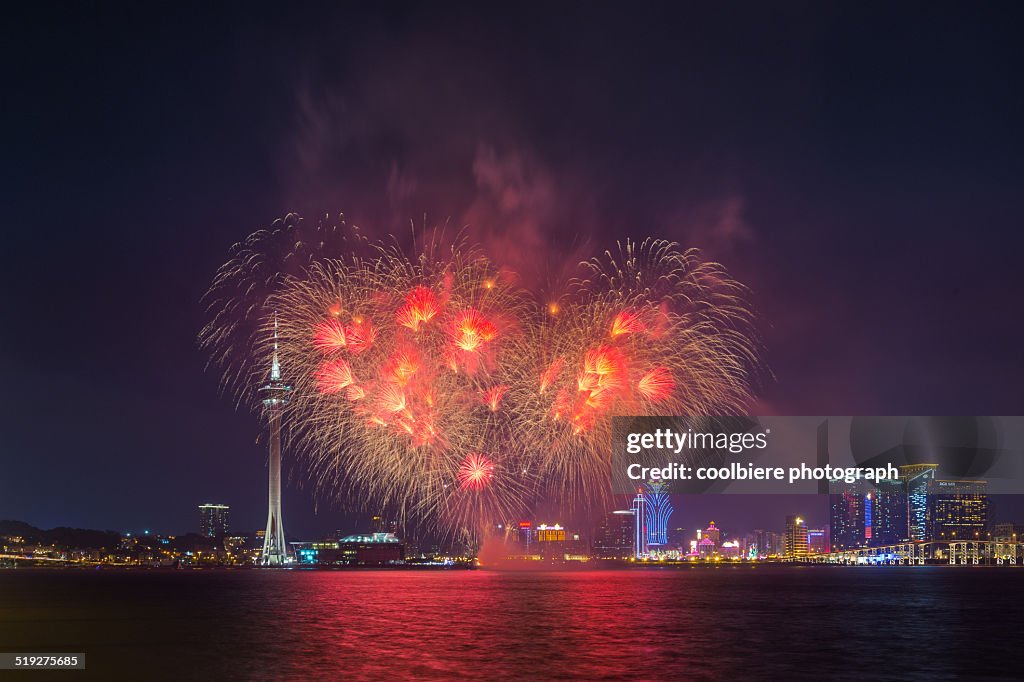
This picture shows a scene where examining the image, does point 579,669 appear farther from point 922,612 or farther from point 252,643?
point 922,612

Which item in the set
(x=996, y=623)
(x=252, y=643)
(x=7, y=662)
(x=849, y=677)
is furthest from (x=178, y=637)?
(x=996, y=623)

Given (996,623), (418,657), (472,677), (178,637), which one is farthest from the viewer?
(996,623)

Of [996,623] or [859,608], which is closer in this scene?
[996,623]

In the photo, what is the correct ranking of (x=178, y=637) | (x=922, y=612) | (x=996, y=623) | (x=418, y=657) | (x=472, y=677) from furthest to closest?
(x=922, y=612)
(x=996, y=623)
(x=178, y=637)
(x=418, y=657)
(x=472, y=677)

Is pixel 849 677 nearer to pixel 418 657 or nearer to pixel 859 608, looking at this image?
pixel 418 657

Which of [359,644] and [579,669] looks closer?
[579,669]

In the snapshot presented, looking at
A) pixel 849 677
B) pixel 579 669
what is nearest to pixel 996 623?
pixel 849 677
